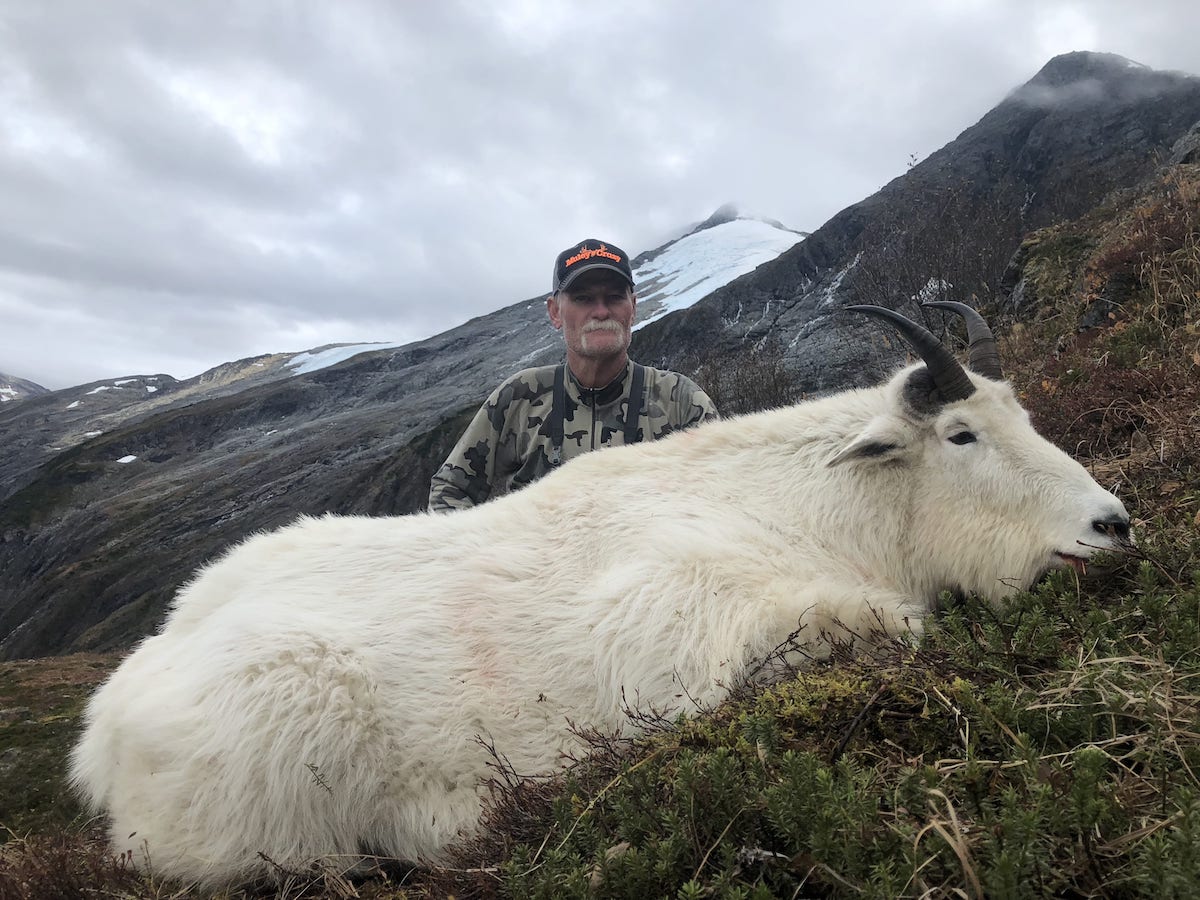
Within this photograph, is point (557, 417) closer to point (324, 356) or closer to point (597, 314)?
point (597, 314)

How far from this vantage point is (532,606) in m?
3.45

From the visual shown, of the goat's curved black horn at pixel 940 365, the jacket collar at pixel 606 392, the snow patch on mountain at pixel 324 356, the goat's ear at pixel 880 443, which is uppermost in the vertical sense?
the snow patch on mountain at pixel 324 356

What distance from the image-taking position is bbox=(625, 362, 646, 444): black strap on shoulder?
6.70 m

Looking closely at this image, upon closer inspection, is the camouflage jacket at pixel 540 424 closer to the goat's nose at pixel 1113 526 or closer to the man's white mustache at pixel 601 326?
the man's white mustache at pixel 601 326

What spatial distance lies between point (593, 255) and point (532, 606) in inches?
164

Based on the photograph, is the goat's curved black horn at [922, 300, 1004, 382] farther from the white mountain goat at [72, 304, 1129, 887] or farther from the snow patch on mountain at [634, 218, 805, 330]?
the snow patch on mountain at [634, 218, 805, 330]

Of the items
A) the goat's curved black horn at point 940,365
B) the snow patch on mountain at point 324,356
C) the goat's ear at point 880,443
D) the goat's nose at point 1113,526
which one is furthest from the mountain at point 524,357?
the snow patch on mountain at point 324,356

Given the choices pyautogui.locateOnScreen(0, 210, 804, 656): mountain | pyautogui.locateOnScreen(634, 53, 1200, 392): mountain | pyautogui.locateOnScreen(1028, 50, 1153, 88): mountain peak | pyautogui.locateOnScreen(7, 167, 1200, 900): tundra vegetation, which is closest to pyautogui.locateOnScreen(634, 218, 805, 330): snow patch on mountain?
pyautogui.locateOnScreen(0, 210, 804, 656): mountain

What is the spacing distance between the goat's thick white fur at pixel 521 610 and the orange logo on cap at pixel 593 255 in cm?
295

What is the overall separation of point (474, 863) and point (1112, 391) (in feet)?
20.3

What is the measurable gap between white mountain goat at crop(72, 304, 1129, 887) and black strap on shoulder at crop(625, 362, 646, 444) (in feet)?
7.45

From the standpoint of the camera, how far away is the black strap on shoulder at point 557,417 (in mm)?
6680

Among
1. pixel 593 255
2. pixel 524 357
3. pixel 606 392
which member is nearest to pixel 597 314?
pixel 593 255

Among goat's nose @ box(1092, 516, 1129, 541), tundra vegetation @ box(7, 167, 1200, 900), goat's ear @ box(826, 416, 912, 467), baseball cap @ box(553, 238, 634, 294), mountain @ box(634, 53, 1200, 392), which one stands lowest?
tundra vegetation @ box(7, 167, 1200, 900)
